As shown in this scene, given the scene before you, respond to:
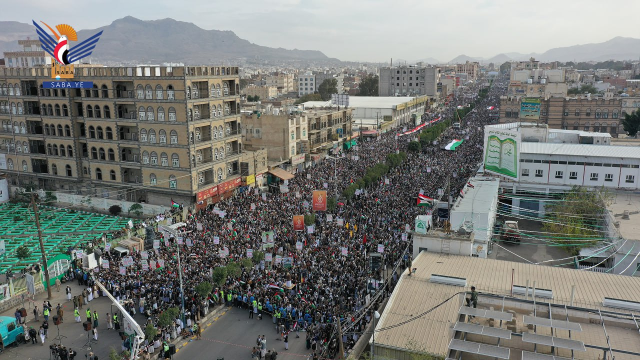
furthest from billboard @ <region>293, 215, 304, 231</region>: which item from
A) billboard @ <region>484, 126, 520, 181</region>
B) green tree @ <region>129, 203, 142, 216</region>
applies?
billboard @ <region>484, 126, 520, 181</region>

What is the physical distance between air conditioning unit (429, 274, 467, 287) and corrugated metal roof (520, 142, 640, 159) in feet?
85.1

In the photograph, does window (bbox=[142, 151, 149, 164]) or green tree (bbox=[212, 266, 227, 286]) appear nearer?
green tree (bbox=[212, 266, 227, 286])

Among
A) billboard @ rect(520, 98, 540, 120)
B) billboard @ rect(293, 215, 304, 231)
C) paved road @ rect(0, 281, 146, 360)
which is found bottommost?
paved road @ rect(0, 281, 146, 360)

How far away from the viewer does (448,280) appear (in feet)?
64.0

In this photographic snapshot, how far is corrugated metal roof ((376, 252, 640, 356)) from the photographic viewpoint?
15.9m

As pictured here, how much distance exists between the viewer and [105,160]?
146 feet

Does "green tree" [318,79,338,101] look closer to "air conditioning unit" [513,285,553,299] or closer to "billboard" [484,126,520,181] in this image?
"billboard" [484,126,520,181]

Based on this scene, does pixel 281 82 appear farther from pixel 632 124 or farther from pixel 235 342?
pixel 235 342

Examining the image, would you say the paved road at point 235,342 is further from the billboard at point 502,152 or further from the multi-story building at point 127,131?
the billboard at point 502,152

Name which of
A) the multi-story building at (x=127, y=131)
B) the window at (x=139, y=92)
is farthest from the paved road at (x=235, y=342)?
the window at (x=139, y=92)

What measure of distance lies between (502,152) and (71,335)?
120 feet

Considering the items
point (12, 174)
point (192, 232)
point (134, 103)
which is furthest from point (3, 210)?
point (192, 232)

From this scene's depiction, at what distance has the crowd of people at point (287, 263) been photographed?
22.1 meters

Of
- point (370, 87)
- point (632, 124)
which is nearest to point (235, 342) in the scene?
point (632, 124)
